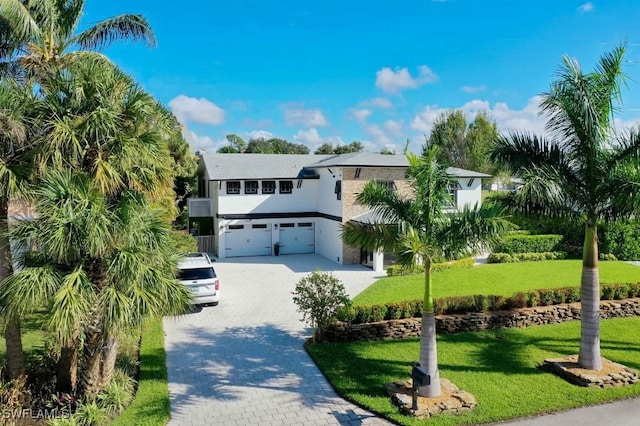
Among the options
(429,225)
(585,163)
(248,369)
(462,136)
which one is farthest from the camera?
(462,136)

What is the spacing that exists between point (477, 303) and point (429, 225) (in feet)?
19.8

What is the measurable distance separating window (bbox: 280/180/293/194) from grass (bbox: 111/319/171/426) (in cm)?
1553

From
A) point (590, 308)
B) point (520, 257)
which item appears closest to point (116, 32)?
point (590, 308)

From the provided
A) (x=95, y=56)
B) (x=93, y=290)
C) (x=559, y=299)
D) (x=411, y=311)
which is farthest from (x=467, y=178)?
(x=93, y=290)

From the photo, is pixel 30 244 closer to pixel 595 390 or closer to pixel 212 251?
pixel 595 390

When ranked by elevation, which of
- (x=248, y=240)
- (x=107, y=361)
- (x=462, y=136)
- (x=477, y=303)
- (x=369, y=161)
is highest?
(x=462, y=136)

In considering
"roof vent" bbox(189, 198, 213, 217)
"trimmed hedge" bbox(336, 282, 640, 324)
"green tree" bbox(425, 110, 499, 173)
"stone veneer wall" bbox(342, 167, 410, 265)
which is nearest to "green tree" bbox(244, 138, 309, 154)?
"green tree" bbox(425, 110, 499, 173)

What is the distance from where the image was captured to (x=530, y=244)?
2567cm

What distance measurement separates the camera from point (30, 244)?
27.2ft

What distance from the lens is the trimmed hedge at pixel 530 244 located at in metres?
25.4

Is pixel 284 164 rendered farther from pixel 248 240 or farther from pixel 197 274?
pixel 197 274

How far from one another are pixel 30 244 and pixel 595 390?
12232 mm

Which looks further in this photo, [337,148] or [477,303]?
[337,148]

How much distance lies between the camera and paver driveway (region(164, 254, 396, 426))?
29.5 feet
